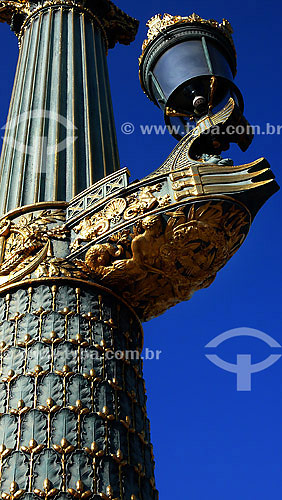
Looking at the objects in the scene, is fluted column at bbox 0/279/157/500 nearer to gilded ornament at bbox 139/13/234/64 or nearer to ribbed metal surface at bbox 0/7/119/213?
ribbed metal surface at bbox 0/7/119/213

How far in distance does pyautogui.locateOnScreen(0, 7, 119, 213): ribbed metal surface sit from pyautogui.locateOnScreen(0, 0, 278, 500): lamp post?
0.11 feet

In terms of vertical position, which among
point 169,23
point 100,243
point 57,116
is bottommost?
point 100,243

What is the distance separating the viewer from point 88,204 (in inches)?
383

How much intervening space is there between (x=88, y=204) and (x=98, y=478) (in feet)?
12.8

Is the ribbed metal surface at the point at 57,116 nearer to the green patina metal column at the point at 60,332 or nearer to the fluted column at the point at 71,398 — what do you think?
the green patina metal column at the point at 60,332

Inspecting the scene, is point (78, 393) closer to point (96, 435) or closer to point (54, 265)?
point (96, 435)

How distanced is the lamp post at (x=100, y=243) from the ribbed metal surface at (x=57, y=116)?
3 centimetres

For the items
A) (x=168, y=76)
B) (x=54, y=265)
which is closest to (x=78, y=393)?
(x=54, y=265)

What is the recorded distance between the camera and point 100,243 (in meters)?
9.10

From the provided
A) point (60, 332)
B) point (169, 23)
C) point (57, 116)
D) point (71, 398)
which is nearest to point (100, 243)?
point (60, 332)

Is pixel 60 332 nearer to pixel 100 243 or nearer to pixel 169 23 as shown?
pixel 100 243

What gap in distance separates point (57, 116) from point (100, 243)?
360 cm

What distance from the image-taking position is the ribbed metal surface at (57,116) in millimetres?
10971

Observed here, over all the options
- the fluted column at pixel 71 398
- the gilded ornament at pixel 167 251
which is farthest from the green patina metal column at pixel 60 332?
the gilded ornament at pixel 167 251
